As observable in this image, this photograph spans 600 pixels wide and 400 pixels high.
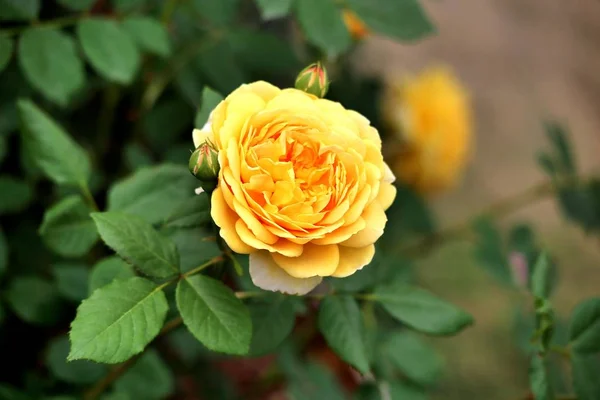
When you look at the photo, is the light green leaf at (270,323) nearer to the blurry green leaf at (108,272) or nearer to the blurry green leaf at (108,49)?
the blurry green leaf at (108,272)

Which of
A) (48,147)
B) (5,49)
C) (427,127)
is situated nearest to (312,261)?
(48,147)

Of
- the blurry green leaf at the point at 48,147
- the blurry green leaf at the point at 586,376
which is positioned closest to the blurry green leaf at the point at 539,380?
the blurry green leaf at the point at 586,376

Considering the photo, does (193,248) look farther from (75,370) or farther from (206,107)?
(75,370)

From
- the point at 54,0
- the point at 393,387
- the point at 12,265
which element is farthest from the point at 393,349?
the point at 54,0

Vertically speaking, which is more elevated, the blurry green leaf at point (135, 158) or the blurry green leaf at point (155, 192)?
the blurry green leaf at point (155, 192)

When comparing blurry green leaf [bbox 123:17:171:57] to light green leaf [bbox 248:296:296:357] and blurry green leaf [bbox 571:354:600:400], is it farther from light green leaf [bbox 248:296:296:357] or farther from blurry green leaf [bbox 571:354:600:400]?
blurry green leaf [bbox 571:354:600:400]

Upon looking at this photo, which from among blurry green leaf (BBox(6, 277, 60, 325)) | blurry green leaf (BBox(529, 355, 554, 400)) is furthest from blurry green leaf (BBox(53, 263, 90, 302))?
blurry green leaf (BBox(529, 355, 554, 400))
